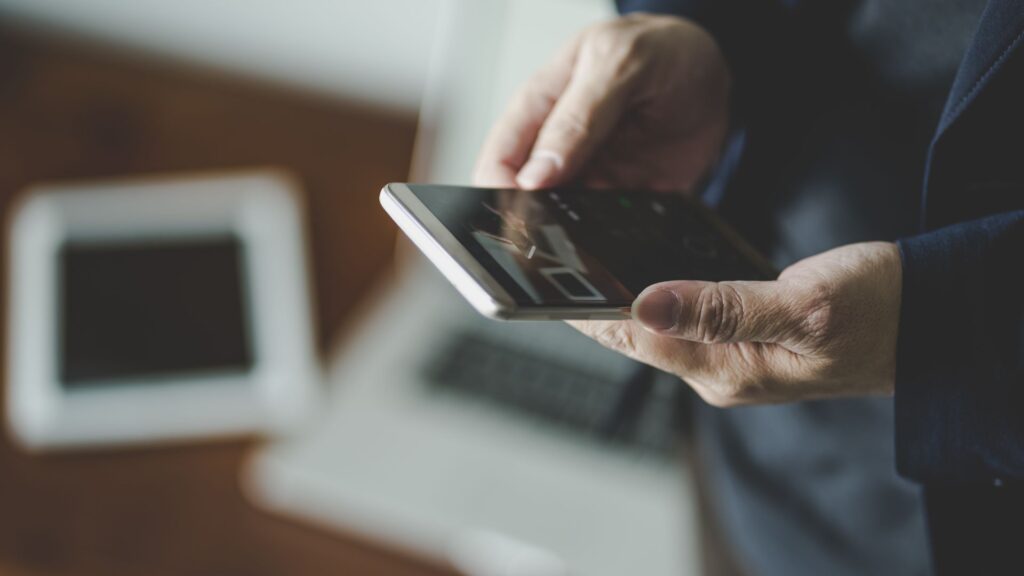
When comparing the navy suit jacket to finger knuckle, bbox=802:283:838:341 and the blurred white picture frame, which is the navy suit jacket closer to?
finger knuckle, bbox=802:283:838:341

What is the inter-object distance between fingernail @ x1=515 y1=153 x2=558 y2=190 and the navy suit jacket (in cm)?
15

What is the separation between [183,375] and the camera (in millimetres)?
691

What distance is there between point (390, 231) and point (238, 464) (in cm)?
28

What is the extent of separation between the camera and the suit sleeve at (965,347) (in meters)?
0.32

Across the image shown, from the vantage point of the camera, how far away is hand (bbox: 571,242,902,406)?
0.30 metres

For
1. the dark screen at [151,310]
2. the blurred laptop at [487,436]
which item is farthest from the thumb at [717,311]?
the dark screen at [151,310]

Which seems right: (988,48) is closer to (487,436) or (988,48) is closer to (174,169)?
(487,436)

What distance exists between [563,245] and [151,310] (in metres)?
0.51

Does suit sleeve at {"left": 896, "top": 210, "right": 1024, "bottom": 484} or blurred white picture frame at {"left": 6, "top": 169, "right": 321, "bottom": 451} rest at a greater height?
suit sleeve at {"left": 896, "top": 210, "right": 1024, "bottom": 484}

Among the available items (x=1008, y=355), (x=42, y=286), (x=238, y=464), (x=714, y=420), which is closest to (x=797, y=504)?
(x=714, y=420)

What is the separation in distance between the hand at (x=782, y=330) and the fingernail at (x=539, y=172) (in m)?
0.08

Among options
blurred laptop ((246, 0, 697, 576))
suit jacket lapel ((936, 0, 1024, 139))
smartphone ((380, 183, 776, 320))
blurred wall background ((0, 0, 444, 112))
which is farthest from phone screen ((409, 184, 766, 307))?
blurred wall background ((0, 0, 444, 112))

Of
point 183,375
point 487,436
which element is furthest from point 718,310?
point 183,375

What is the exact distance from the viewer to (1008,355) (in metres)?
0.33
